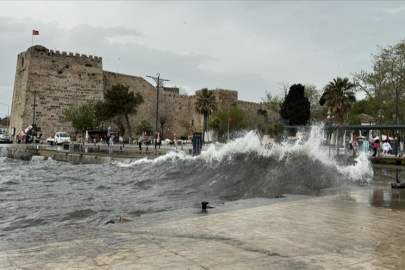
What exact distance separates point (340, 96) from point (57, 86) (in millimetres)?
33125

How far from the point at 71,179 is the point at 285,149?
29.0 feet

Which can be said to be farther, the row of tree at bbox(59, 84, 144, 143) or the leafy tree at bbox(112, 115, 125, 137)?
the leafy tree at bbox(112, 115, 125, 137)

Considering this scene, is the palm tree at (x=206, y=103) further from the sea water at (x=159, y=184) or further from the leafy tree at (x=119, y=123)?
the sea water at (x=159, y=184)

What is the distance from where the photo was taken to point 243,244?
3.90m

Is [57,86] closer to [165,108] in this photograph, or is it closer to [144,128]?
[144,128]

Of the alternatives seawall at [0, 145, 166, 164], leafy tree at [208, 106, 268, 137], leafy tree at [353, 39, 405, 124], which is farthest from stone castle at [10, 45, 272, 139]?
leafy tree at [353, 39, 405, 124]

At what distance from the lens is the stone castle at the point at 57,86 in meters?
43.6

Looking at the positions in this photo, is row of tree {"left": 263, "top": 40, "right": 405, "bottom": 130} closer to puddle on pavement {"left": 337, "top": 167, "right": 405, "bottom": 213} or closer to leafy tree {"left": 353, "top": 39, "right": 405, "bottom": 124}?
leafy tree {"left": 353, "top": 39, "right": 405, "bottom": 124}

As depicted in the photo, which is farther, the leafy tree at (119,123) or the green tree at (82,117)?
the leafy tree at (119,123)

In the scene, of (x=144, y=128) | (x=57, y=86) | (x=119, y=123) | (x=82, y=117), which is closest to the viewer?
(x=82, y=117)

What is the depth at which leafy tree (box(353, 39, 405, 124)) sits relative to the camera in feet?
88.7

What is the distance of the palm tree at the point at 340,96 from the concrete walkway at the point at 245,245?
3501 centimetres

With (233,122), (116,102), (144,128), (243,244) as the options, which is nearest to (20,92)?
(116,102)

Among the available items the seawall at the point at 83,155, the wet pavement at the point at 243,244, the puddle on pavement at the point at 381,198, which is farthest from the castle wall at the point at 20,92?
the wet pavement at the point at 243,244
